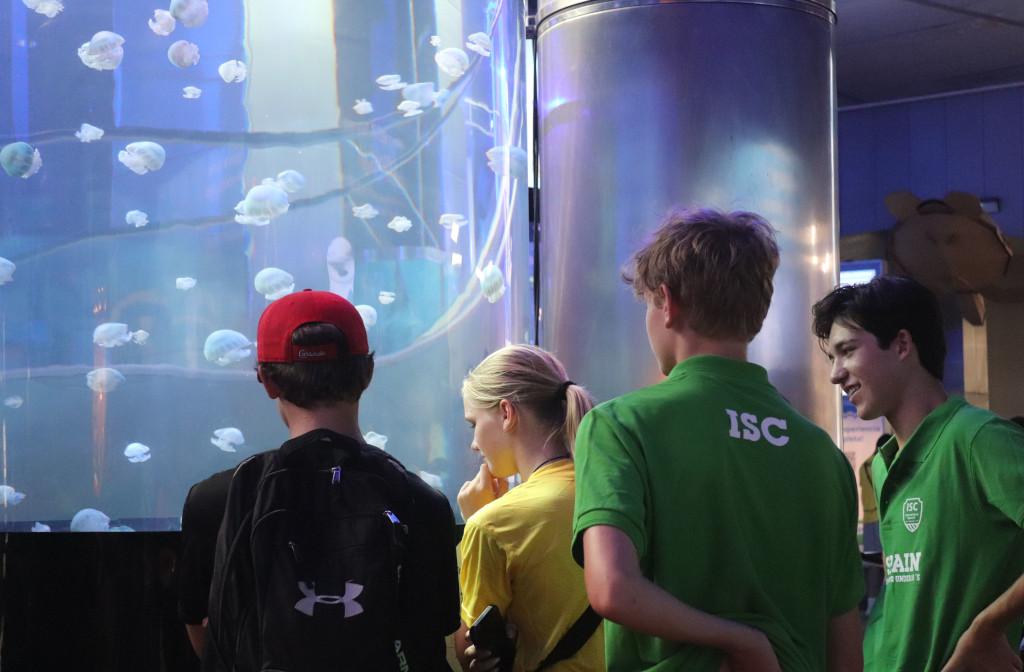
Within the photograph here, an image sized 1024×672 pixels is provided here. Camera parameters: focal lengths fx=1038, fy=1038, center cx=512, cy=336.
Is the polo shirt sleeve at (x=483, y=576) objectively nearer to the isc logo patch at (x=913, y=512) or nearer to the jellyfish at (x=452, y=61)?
the isc logo patch at (x=913, y=512)

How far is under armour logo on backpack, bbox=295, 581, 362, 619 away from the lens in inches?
57.7

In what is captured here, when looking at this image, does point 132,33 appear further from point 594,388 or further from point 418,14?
point 594,388

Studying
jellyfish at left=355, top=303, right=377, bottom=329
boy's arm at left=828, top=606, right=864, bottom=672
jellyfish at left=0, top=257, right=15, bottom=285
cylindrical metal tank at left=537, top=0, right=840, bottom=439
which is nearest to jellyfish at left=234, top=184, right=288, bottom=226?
jellyfish at left=355, top=303, right=377, bottom=329

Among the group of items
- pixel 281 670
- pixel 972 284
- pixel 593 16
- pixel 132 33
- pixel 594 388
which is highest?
pixel 132 33

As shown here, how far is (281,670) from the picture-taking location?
4.77 ft

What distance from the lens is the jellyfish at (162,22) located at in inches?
194

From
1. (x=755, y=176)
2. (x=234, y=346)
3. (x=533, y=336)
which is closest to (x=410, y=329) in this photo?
(x=533, y=336)

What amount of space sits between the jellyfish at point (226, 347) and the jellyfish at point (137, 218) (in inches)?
26.3

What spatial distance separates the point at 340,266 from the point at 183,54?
1.28 m

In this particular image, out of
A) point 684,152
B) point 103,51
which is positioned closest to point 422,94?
point 103,51

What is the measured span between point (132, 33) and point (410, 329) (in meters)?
1.96

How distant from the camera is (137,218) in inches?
185

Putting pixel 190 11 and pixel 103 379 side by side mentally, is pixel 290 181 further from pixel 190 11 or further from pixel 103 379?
pixel 103 379

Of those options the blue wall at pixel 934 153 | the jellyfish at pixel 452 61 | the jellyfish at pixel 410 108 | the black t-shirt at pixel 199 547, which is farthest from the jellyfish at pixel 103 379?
the blue wall at pixel 934 153
